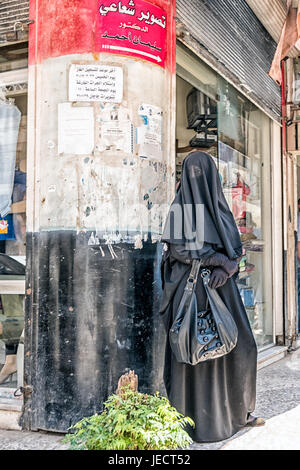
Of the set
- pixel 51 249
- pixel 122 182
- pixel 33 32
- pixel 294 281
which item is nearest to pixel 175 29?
pixel 33 32

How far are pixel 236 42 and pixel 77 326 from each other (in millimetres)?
3261

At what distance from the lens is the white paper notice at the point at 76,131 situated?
3.21m

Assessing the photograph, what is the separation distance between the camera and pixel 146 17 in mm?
3371

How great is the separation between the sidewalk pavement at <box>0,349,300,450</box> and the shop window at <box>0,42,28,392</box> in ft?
1.74

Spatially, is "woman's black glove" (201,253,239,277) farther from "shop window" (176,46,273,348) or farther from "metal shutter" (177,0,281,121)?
"metal shutter" (177,0,281,121)

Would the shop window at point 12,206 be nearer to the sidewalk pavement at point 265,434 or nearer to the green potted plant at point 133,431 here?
the sidewalk pavement at point 265,434

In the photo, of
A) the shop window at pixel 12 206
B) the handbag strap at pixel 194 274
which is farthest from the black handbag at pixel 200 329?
the shop window at pixel 12 206

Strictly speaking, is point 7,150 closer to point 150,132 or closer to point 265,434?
point 150,132

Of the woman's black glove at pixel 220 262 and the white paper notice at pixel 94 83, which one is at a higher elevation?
the white paper notice at pixel 94 83

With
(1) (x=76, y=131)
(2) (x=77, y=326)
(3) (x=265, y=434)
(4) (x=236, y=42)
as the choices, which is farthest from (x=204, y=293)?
(4) (x=236, y=42)

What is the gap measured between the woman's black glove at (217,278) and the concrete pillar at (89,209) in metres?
0.58

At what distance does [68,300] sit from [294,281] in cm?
369

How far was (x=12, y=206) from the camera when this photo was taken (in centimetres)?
360

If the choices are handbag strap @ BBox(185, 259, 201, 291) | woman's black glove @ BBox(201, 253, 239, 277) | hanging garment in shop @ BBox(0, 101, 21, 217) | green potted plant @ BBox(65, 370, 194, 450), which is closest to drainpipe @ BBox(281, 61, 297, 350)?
woman's black glove @ BBox(201, 253, 239, 277)
